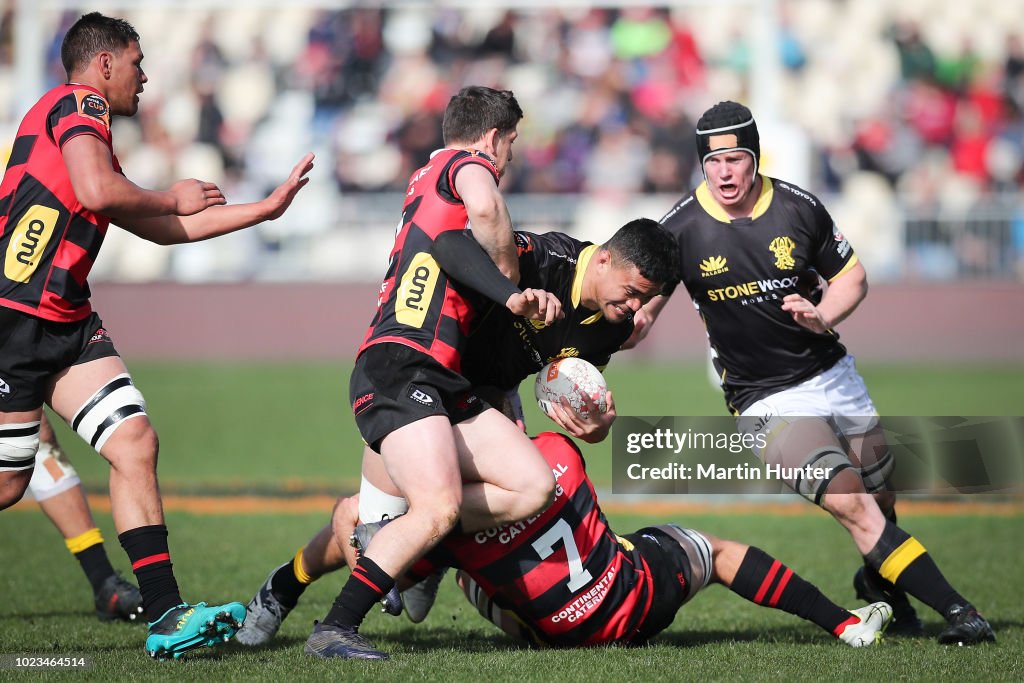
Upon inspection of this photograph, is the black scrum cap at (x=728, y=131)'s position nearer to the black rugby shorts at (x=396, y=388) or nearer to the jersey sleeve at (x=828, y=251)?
the jersey sleeve at (x=828, y=251)

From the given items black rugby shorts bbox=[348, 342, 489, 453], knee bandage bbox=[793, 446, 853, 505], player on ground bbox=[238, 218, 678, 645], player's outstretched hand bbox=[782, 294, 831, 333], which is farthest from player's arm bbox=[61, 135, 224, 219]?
knee bandage bbox=[793, 446, 853, 505]

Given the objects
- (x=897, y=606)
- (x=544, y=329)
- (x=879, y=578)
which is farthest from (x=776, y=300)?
(x=897, y=606)

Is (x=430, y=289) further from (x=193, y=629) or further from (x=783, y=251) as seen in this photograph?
(x=783, y=251)

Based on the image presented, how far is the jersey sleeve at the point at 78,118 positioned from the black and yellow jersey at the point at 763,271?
2.73 metres

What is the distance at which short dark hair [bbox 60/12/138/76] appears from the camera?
5.50 m

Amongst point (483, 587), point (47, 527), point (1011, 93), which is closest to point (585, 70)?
point (1011, 93)

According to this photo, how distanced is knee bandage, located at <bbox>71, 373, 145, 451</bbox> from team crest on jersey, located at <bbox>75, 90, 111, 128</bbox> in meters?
1.11

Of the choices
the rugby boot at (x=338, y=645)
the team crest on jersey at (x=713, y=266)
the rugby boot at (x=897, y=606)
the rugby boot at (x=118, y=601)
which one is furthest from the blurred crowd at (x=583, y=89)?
the rugby boot at (x=338, y=645)

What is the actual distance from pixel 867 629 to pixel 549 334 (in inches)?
73.4

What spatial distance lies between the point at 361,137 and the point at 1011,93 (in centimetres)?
1047

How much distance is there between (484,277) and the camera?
16.7ft

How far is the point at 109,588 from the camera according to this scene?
638 cm

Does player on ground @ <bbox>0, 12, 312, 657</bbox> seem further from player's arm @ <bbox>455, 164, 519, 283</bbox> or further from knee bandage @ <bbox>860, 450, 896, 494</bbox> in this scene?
knee bandage @ <bbox>860, 450, 896, 494</bbox>

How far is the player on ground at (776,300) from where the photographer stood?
6.25 metres
